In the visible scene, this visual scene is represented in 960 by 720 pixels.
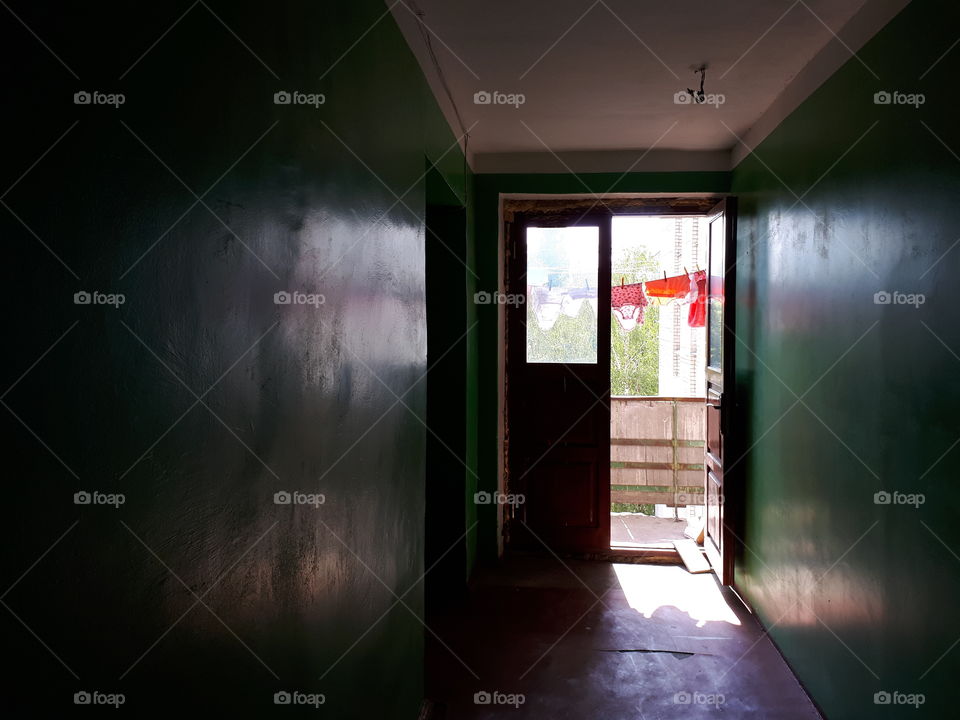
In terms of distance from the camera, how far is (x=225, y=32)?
3.66ft

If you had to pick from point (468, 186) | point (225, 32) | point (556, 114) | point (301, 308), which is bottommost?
point (301, 308)

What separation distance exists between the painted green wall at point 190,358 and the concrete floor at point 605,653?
127 centimetres

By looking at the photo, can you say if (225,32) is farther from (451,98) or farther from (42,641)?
(451,98)

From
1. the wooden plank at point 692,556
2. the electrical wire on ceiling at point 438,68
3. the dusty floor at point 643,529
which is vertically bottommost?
the dusty floor at point 643,529

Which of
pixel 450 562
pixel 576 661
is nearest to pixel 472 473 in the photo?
pixel 450 562

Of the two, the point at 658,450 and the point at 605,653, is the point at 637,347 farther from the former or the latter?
the point at 605,653

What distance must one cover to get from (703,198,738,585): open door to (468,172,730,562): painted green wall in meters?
0.37

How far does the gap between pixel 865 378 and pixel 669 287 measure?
369 cm

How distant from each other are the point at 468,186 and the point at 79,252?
11.8ft

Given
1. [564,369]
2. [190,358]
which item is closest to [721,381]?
Answer: [564,369]

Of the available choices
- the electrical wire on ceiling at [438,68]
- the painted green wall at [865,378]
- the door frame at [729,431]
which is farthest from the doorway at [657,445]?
the painted green wall at [865,378]

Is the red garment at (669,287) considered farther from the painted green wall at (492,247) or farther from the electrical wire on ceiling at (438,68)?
the electrical wire on ceiling at (438,68)

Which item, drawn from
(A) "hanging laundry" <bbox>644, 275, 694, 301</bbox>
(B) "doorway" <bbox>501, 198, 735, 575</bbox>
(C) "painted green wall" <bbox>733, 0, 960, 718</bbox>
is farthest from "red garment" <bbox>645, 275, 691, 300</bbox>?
(C) "painted green wall" <bbox>733, 0, 960, 718</bbox>

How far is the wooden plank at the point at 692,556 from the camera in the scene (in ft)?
14.8
